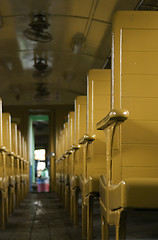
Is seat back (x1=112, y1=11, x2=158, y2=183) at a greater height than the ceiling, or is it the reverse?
the ceiling

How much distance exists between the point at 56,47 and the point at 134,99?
6881mm

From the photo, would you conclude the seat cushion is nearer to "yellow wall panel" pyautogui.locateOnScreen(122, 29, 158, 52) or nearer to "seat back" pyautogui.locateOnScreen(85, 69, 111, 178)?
"yellow wall panel" pyautogui.locateOnScreen(122, 29, 158, 52)

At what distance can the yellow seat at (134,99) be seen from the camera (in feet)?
8.04

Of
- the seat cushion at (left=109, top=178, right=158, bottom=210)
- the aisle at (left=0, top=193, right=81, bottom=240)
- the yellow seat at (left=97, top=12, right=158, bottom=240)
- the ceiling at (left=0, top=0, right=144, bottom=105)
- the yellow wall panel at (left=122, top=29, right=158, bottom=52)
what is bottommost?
the aisle at (left=0, top=193, right=81, bottom=240)

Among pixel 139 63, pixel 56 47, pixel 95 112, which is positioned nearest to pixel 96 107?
pixel 95 112

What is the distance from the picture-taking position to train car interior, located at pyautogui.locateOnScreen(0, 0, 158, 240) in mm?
2338

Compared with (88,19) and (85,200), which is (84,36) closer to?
(88,19)

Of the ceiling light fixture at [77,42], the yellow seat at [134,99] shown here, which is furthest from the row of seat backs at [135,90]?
the ceiling light fixture at [77,42]

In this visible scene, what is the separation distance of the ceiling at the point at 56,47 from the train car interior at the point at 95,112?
0.02m

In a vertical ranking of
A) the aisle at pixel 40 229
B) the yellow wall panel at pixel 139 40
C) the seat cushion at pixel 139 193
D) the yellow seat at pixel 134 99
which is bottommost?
the aisle at pixel 40 229

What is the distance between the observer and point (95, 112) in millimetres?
3965

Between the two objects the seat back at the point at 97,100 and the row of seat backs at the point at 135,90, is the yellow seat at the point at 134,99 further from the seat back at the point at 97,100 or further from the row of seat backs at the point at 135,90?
the seat back at the point at 97,100

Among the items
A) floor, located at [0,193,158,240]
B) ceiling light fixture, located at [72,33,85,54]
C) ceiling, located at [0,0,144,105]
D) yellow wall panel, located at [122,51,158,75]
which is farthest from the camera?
ceiling light fixture, located at [72,33,85,54]

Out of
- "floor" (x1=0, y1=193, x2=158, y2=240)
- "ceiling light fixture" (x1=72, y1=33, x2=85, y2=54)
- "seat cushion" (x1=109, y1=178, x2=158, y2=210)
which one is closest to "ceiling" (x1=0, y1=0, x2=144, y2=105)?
"ceiling light fixture" (x1=72, y1=33, x2=85, y2=54)
